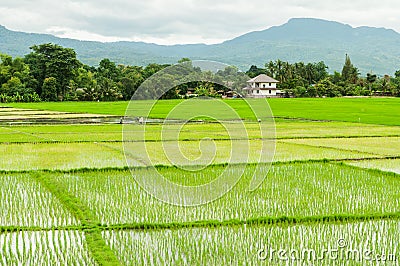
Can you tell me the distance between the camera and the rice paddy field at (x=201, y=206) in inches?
171

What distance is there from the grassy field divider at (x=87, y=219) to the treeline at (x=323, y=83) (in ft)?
134

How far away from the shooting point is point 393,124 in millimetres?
17328

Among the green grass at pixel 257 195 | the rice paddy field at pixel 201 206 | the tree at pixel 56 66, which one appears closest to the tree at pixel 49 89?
the tree at pixel 56 66

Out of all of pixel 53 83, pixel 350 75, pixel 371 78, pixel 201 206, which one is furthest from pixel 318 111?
pixel 350 75

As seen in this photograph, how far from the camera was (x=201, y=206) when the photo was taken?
6.02 meters

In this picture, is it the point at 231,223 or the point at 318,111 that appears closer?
the point at 231,223

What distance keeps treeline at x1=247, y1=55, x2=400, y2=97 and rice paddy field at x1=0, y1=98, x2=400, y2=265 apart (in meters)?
A: 35.6

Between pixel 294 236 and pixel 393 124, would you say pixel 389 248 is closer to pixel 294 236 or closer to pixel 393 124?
pixel 294 236

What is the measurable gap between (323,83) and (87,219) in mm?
45084

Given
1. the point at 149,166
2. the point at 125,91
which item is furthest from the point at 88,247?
the point at 125,91

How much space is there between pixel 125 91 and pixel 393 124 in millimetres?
27591

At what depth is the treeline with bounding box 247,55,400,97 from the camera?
4662cm

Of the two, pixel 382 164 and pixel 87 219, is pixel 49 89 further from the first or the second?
pixel 87 219

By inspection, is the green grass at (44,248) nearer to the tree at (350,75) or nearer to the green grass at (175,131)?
the green grass at (175,131)
